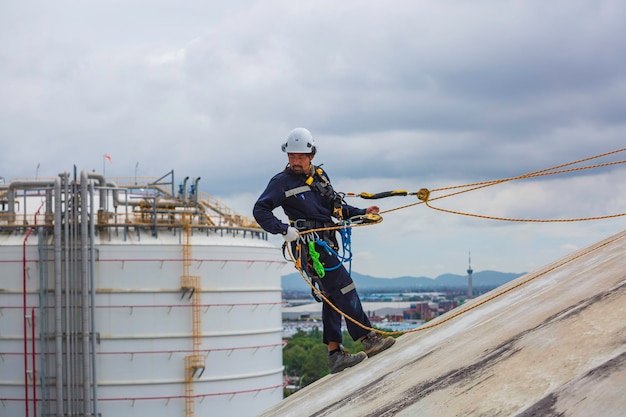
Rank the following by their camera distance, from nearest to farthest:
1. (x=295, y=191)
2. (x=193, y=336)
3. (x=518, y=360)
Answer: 1. (x=518, y=360)
2. (x=295, y=191)
3. (x=193, y=336)

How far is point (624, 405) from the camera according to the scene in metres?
3.94

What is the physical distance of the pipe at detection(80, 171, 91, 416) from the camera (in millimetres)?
25609

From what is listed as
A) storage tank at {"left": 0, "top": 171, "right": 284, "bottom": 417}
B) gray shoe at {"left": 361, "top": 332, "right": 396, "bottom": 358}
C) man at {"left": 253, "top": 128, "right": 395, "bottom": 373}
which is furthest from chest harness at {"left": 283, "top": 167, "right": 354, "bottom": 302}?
storage tank at {"left": 0, "top": 171, "right": 284, "bottom": 417}

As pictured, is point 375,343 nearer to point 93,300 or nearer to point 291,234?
point 291,234

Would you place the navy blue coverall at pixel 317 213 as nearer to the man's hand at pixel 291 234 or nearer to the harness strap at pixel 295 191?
the harness strap at pixel 295 191

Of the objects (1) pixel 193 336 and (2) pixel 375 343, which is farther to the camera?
(1) pixel 193 336

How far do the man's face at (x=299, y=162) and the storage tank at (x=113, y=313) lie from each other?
61.9 feet

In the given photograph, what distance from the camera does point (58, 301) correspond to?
25.8 m

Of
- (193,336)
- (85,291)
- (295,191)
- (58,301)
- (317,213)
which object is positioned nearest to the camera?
(295,191)

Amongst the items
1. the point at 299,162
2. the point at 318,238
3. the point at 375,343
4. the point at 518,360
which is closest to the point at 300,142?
the point at 299,162

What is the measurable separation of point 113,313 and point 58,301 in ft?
5.44

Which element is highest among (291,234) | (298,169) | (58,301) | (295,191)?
(298,169)

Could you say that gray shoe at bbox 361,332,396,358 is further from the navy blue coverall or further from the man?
the navy blue coverall

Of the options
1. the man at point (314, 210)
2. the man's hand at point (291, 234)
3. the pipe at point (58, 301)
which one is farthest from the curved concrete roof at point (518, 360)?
the pipe at point (58, 301)
